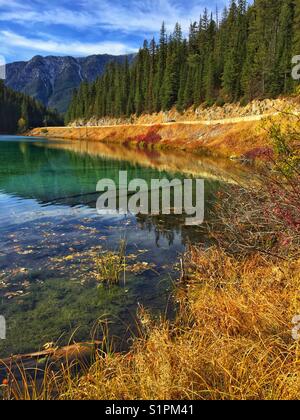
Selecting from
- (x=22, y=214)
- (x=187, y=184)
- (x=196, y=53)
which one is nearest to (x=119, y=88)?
(x=196, y=53)

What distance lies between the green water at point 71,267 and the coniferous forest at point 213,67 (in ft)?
184

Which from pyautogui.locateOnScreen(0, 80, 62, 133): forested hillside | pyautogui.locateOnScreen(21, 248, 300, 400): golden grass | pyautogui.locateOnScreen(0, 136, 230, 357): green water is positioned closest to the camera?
pyautogui.locateOnScreen(21, 248, 300, 400): golden grass

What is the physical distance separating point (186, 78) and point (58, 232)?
96.4 metres

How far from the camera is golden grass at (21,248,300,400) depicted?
4.76 meters

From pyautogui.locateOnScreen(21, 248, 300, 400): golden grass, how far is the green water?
5.28 ft

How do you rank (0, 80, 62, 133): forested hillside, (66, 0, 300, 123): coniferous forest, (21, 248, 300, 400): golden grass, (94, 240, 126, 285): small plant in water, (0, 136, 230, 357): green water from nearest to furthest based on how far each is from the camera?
(21, 248, 300, 400): golden grass, (0, 136, 230, 357): green water, (94, 240, 126, 285): small plant in water, (66, 0, 300, 123): coniferous forest, (0, 80, 62, 133): forested hillside

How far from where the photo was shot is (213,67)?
91500 millimetres

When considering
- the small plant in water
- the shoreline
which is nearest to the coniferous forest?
the shoreline

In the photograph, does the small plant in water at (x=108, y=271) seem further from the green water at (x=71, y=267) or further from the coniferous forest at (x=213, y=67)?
the coniferous forest at (x=213, y=67)

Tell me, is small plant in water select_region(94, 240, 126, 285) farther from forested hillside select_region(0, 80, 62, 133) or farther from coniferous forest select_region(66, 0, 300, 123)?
forested hillside select_region(0, 80, 62, 133)

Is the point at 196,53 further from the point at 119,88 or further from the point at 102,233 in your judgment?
the point at 102,233

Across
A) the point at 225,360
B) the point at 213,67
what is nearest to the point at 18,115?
the point at 213,67

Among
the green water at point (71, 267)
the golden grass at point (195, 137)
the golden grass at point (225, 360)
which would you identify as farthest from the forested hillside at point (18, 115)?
the golden grass at point (225, 360)

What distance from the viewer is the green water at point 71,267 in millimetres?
8625
